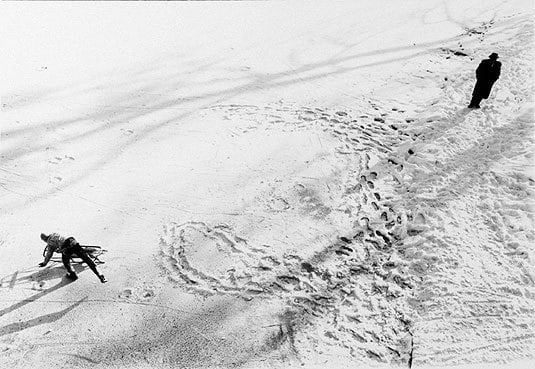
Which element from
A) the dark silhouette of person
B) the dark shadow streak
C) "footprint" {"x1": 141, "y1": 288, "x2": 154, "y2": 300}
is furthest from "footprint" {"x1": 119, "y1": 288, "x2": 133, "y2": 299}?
the dark silhouette of person

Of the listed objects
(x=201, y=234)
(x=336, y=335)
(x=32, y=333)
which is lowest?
(x=336, y=335)

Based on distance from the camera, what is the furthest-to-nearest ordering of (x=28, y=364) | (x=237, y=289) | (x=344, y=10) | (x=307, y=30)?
1. (x=344, y=10)
2. (x=307, y=30)
3. (x=237, y=289)
4. (x=28, y=364)

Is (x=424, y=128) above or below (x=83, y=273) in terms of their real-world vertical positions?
above

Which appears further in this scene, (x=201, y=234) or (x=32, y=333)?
(x=201, y=234)

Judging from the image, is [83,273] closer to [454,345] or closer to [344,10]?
[454,345]

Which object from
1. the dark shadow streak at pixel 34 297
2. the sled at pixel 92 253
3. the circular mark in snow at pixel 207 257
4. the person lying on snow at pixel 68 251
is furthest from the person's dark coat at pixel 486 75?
the dark shadow streak at pixel 34 297

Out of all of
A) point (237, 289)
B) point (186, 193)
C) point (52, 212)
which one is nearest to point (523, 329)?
point (237, 289)
